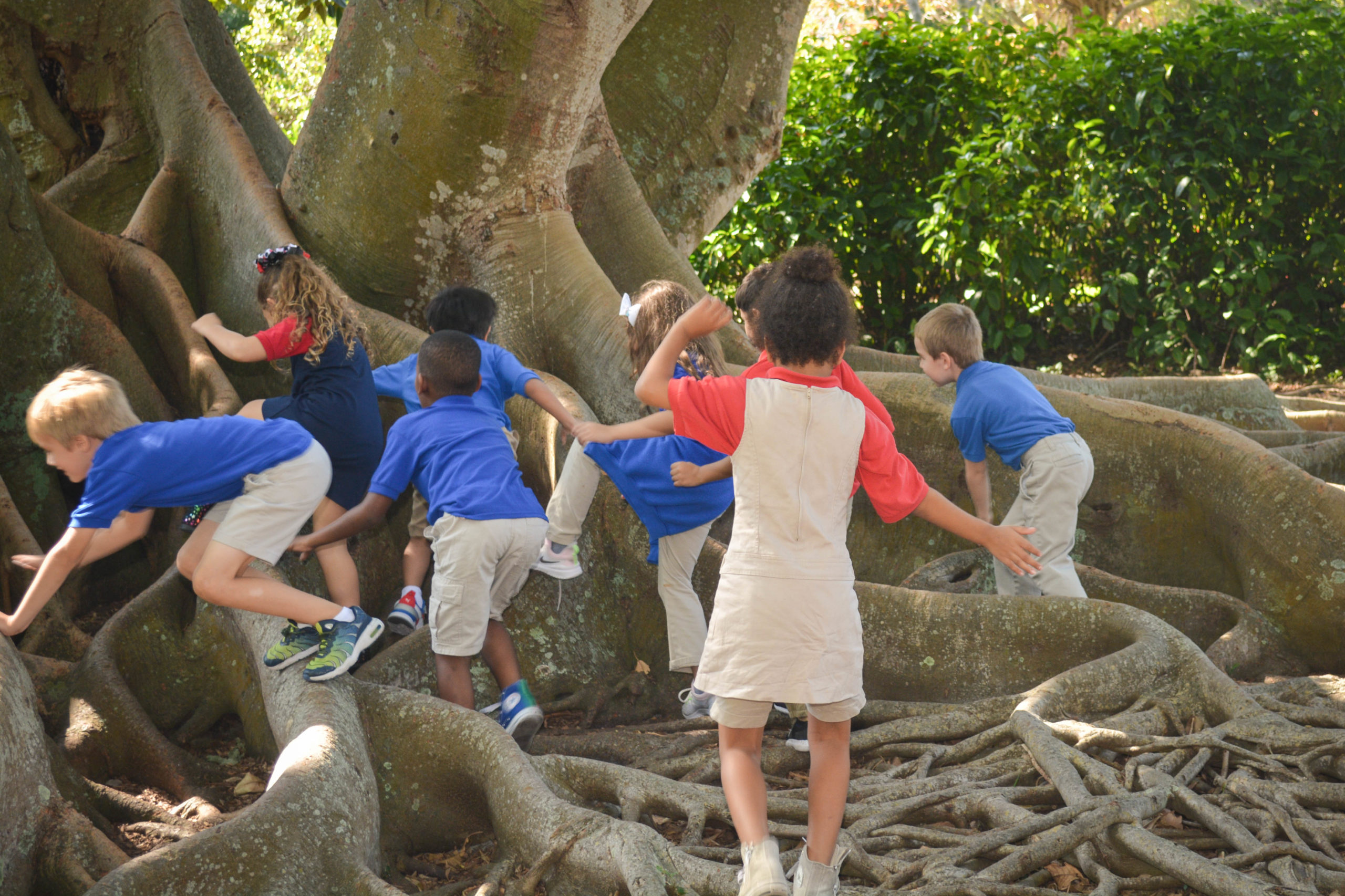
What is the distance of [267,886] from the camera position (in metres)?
2.59

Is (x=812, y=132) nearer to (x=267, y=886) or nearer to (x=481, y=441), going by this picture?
(x=481, y=441)

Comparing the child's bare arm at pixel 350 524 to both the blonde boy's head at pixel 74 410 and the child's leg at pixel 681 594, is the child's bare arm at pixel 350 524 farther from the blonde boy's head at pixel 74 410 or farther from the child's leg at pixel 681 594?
the child's leg at pixel 681 594

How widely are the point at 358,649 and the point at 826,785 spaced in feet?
5.06

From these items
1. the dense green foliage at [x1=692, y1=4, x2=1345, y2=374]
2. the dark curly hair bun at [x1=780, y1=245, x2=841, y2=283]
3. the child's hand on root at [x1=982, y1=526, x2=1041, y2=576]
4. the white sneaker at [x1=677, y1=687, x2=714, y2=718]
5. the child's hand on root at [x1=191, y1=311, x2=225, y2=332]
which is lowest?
the white sneaker at [x1=677, y1=687, x2=714, y2=718]

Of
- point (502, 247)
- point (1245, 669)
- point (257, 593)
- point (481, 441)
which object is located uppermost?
point (502, 247)

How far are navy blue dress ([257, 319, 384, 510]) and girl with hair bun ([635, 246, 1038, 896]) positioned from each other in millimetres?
1865

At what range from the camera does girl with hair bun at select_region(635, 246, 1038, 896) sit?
8.65ft

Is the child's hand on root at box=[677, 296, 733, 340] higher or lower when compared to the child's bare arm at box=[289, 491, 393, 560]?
higher

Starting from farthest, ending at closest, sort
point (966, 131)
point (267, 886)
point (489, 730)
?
point (966, 131)
point (489, 730)
point (267, 886)

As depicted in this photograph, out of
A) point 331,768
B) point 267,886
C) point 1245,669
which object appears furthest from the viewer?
point 1245,669

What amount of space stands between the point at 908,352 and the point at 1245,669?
224 inches

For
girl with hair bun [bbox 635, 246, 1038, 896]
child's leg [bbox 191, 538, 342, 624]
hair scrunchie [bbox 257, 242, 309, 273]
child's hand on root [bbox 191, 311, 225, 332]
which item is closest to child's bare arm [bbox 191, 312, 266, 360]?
child's hand on root [bbox 191, 311, 225, 332]

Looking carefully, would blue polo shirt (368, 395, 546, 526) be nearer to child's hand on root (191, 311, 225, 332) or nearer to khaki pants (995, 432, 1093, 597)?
child's hand on root (191, 311, 225, 332)

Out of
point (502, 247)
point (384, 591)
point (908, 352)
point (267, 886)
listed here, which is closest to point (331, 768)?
point (267, 886)
